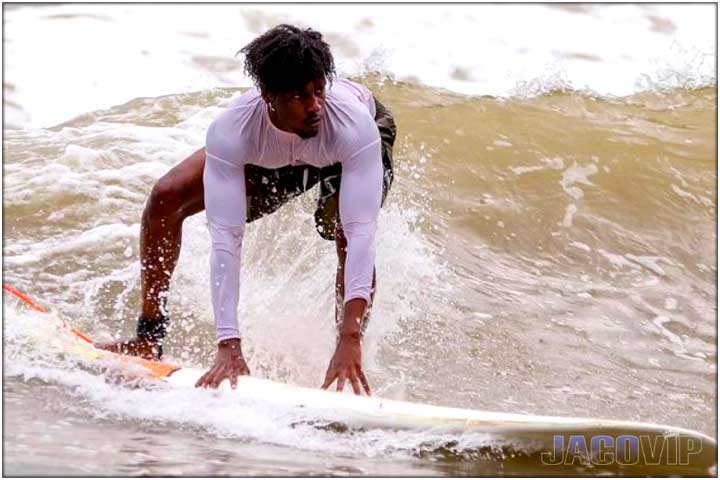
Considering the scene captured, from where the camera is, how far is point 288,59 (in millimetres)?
4039

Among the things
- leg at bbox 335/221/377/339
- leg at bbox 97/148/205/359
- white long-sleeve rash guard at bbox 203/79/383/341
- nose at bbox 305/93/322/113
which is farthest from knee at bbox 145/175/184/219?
nose at bbox 305/93/322/113

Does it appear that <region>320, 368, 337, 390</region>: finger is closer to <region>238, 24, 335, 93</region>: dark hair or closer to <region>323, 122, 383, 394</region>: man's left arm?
<region>323, 122, 383, 394</region>: man's left arm

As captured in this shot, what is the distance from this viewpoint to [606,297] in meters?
6.29

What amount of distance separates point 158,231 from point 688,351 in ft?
7.52

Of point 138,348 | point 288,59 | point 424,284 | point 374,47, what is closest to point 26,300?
point 138,348

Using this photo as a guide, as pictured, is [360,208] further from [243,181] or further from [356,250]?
[243,181]

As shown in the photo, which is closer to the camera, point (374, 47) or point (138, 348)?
point (138, 348)

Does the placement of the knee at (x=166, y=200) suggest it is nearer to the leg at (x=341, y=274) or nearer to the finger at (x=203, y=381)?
the leg at (x=341, y=274)

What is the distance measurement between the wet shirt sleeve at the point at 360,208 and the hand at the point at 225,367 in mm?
383

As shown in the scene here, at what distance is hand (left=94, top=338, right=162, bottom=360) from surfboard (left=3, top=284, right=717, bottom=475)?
2.10 feet

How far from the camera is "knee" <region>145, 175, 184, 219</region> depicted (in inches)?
187

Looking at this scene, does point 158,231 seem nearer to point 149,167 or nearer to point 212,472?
point 212,472

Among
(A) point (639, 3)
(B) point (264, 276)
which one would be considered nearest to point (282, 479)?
(B) point (264, 276)

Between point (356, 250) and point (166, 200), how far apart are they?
810 mm
